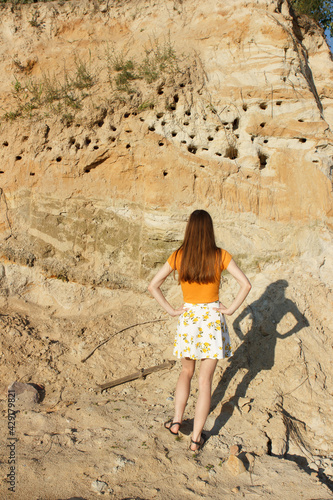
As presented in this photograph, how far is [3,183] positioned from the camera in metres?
5.52

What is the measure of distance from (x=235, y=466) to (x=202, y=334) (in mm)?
1011

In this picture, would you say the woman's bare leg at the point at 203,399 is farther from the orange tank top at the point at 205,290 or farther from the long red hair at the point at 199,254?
the long red hair at the point at 199,254

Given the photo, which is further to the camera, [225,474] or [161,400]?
[161,400]

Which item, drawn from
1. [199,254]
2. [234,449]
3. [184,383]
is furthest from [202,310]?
[234,449]

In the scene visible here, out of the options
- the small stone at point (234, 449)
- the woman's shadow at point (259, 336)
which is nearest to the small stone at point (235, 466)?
the small stone at point (234, 449)

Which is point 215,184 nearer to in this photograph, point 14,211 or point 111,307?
point 111,307

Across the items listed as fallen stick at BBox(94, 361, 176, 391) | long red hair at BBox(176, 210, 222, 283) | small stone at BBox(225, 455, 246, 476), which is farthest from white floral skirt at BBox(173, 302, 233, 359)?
fallen stick at BBox(94, 361, 176, 391)

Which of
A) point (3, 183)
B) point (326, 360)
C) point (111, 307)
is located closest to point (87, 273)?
point (111, 307)

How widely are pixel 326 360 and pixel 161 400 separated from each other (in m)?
2.00

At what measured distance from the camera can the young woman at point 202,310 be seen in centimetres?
296

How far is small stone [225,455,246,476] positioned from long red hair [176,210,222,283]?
1.37 metres

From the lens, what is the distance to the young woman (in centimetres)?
296

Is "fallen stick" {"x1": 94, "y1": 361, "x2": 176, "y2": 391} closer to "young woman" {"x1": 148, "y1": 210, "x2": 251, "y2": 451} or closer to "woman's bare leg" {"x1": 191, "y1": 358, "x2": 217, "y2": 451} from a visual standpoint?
"young woman" {"x1": 148, "y1": 210, "x2": 251, "y2": 451}

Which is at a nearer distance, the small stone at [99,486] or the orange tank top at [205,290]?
the small stone at [99,486]
